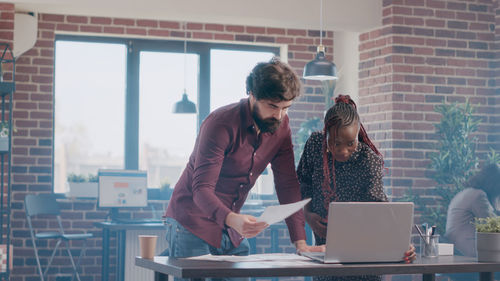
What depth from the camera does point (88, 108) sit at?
722cm

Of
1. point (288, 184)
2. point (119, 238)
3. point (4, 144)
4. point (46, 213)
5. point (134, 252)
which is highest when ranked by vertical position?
point (4, 144)

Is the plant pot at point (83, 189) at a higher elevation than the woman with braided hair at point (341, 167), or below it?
below

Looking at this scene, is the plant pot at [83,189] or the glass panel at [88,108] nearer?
the plant pot at [83,189]

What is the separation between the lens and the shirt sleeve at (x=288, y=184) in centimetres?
275

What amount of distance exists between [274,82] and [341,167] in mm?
425

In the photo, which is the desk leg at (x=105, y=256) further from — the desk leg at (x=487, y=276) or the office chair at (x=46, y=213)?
the desk leg at (x=487, y=276)

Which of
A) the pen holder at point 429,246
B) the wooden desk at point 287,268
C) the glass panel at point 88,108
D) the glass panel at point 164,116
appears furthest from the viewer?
the glass panel at point 164,116

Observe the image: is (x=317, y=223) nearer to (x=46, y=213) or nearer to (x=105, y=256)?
(x=105, y=256)

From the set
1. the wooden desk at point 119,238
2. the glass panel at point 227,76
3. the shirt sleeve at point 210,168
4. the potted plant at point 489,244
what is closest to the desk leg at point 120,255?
the wooden desk at point 119,238

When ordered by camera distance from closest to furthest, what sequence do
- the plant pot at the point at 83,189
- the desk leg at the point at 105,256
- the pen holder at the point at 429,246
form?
the pen holder at the point at 429,246
the desk leg at the point at 105,256
the plant pot at the point at 83,189

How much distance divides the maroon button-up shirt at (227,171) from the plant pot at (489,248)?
66cm

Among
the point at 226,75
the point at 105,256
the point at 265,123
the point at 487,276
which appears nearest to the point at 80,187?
the point at 105,256

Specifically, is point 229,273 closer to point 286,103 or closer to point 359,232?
point 359,232

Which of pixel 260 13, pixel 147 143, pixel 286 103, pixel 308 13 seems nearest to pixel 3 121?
pixel 147 143
